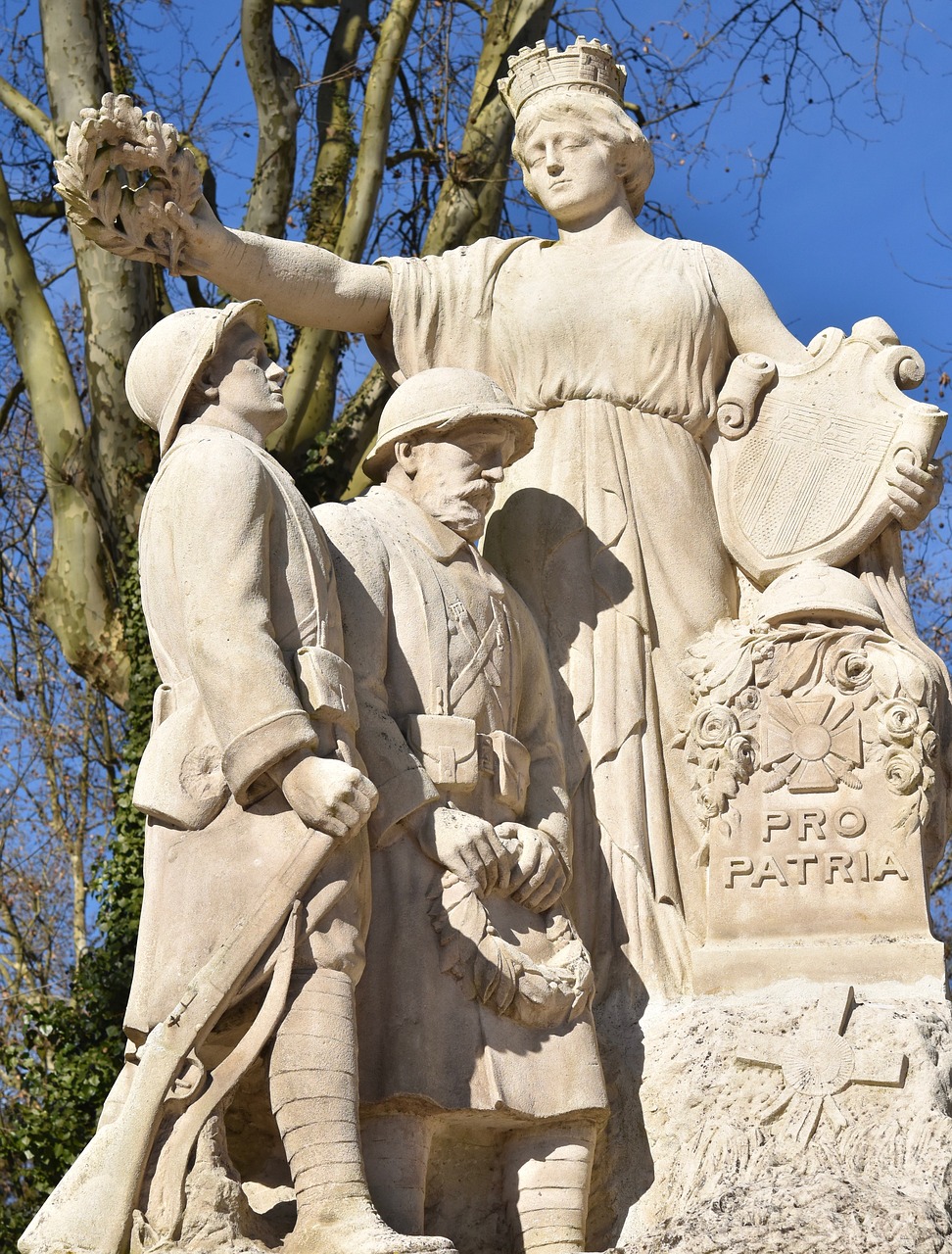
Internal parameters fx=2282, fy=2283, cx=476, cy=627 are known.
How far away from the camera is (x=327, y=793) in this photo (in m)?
5.00

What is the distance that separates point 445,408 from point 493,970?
1467 mm

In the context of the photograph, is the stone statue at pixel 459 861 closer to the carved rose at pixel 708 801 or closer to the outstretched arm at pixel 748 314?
the carved rose at pixel 708 801

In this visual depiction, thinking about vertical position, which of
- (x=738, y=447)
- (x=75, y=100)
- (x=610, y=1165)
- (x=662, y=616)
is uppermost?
(x=75, y=100)

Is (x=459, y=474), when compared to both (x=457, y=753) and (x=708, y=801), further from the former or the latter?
(x=708, y=801)

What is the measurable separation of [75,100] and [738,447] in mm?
4728

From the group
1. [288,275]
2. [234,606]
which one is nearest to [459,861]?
[234,606]

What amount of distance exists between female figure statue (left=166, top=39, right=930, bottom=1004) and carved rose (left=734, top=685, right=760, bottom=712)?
0.71ft

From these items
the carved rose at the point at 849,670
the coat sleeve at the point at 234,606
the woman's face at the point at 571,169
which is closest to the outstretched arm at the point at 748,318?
the woman's face at the point at 571,169

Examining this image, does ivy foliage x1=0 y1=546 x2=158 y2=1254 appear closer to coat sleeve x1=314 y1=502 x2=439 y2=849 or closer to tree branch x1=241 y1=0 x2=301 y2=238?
tree branch x1=241 y1=0 x2=301 y2=238

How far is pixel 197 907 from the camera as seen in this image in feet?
16.6

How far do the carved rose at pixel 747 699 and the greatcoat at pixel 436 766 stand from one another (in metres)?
0.49

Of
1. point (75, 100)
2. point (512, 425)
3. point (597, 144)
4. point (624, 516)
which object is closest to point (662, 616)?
point (624, 516)

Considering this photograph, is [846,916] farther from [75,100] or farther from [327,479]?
[75,100]

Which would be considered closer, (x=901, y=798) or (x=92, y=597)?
(x=901, y=798)
